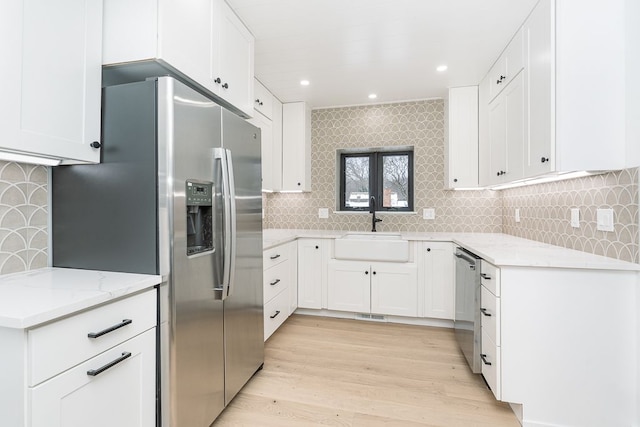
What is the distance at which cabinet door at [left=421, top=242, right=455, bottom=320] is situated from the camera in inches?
121

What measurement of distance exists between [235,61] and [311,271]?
2.12 metres

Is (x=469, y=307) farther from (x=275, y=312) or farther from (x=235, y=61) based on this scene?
(x=235, y=61)

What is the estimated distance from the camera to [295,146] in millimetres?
3678

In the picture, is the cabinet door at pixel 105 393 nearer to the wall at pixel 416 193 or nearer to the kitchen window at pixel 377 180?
the wall at pixel 416 193

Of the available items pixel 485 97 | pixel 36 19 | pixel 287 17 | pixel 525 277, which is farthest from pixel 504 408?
pixel 36 19

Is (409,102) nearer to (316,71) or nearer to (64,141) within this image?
(316,71)

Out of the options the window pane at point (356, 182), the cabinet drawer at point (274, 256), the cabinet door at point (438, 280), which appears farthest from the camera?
the window pane at point (356, 182)

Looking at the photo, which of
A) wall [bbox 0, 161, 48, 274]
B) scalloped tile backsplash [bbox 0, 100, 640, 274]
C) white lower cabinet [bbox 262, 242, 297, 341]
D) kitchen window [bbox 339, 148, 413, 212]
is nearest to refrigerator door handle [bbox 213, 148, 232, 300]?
white lower cabinet [bbox 262, 242, 297, 341]

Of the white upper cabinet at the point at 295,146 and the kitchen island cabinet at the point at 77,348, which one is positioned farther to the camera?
the white upper cabinet at the point at 295,146

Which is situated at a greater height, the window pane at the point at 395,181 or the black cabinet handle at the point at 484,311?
the window pane at the point at 395,181

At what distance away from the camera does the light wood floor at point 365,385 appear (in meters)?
1.80

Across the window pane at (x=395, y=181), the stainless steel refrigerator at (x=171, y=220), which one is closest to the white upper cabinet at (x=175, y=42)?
the stainless steel refrigerator at (x=171, y=220)

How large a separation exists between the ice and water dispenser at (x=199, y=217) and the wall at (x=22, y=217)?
2.26 feet

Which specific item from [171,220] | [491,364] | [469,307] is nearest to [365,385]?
[491,364]
